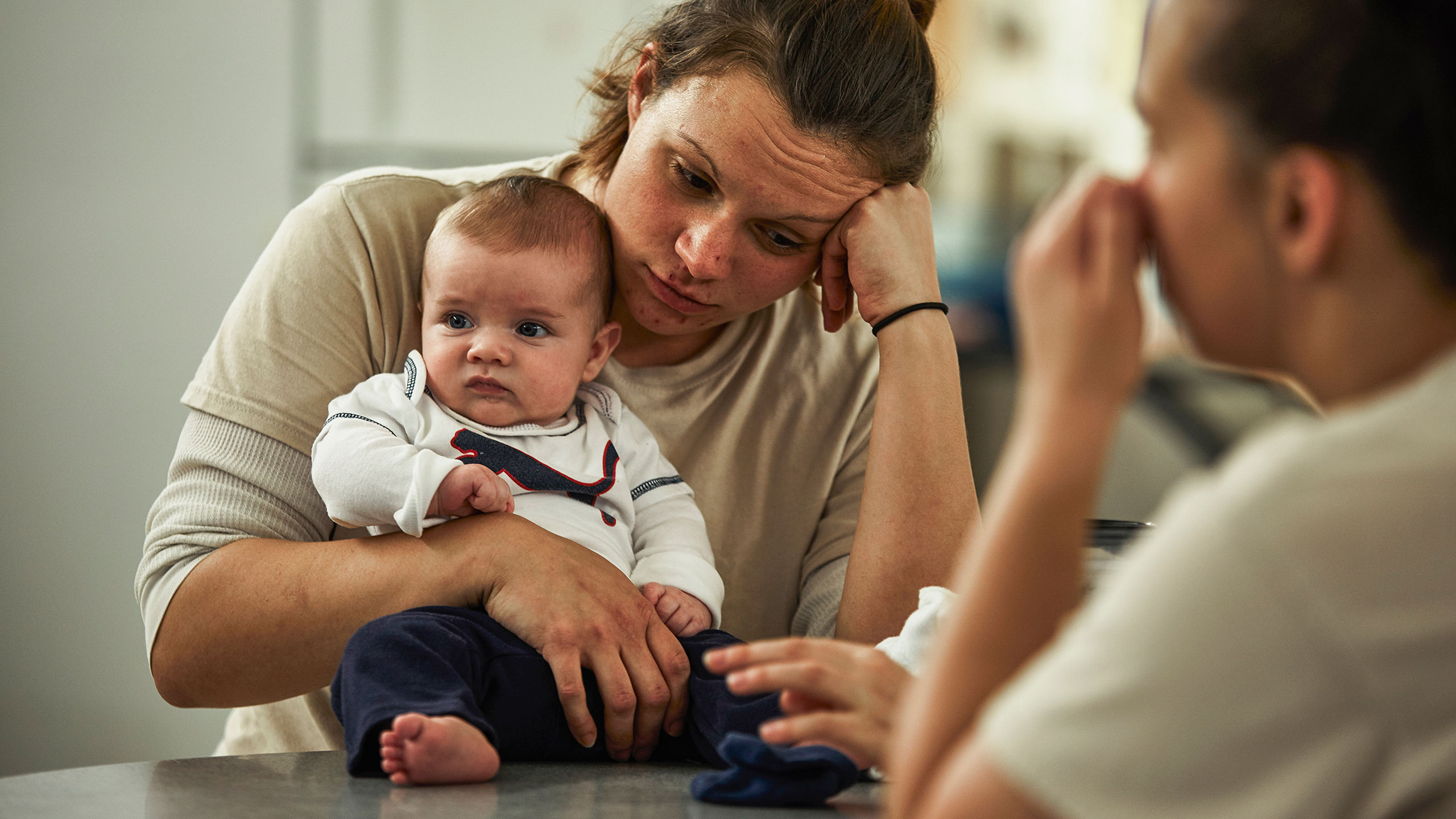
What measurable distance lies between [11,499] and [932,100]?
2685 mm

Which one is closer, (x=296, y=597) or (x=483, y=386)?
(x=296, y=597)

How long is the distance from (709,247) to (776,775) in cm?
63

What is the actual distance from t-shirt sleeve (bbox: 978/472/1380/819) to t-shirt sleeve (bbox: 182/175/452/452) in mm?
949

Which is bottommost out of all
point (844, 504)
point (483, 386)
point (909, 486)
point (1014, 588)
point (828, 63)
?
point (844, 504)

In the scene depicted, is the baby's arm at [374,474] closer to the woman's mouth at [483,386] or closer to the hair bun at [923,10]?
the woman's mouth at [483,386]

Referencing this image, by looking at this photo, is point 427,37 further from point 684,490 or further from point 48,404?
point 684,490

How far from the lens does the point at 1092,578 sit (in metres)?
1.04

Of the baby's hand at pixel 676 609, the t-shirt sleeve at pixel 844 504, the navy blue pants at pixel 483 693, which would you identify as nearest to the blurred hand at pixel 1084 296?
the navy blue pants at pixel 483 693

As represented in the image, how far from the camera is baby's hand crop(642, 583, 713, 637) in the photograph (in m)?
1.17

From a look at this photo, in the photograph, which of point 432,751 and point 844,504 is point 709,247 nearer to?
point 844,504

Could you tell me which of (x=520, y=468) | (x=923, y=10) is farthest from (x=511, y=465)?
(x=923, y=10)

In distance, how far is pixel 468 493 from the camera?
1.09m

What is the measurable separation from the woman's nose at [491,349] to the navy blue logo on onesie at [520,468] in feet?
0.27

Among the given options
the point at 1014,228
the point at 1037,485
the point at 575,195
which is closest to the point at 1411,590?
the point at 1037,485
